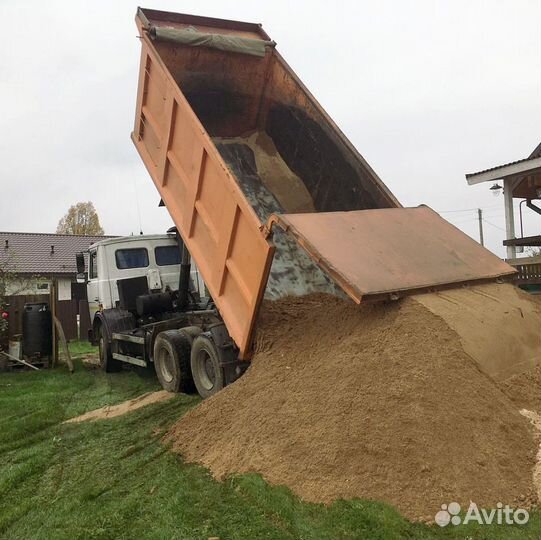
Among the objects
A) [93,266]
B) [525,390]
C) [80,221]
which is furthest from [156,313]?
[80,221]

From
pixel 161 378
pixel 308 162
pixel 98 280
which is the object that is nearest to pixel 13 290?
pixel 98 280

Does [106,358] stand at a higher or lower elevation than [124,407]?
higher

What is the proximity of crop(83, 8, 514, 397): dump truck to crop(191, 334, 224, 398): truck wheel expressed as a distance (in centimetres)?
2

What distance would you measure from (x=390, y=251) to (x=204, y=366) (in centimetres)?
288

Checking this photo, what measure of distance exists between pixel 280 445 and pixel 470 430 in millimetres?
1393

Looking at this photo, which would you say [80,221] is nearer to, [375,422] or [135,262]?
[135,262]

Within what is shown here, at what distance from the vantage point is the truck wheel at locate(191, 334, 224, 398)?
6588mm

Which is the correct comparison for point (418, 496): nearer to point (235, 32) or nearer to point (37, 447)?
point (37, 447)

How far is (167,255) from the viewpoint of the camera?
10422mm

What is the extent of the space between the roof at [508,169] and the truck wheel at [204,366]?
860 centimetres

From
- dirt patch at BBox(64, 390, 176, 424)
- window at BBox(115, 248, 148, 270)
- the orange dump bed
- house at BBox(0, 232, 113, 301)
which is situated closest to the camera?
the orange dump bed

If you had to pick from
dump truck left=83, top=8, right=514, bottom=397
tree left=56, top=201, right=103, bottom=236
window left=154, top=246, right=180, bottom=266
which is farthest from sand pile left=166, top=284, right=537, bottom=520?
tree left=56, top=201, right=103, bottom=236

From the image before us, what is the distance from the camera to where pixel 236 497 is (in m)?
3.96

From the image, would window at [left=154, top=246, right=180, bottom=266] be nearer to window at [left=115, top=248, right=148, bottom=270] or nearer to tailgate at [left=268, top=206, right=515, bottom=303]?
window at [left=115, top=248, right=148, bottom=270]
